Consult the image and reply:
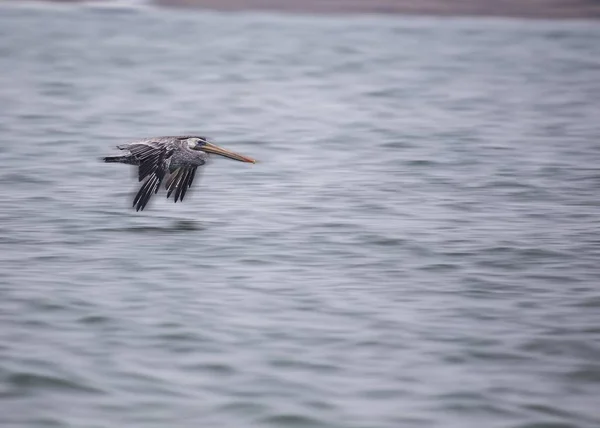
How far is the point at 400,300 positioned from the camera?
10000mm

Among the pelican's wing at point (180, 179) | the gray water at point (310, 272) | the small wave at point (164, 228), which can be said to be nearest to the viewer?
the gray water at point (310, 272)

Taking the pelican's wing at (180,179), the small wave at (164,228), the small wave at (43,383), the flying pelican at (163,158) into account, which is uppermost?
the flying pelican at (163,158)

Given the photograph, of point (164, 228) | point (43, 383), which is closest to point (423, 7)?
point (164, 228)

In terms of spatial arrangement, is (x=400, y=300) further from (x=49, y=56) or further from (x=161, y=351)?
(x=49, y=56)

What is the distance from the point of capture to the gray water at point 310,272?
7.77 metres

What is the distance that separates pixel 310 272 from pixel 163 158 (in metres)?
2.29

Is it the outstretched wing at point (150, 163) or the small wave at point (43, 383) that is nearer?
A: the small wave at point (43, 383)

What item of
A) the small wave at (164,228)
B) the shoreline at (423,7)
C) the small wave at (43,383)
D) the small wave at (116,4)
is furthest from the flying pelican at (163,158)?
the small wave at (116,4)

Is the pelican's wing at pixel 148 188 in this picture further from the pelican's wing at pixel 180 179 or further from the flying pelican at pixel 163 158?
the pelican's wing at pixel 180 179

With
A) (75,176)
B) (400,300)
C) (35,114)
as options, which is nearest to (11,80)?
(35,114)

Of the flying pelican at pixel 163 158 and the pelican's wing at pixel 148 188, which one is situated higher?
the flying pelican at pixel 163 158

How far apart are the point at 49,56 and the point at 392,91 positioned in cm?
1359

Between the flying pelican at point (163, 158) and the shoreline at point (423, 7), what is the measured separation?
4481 centimetres

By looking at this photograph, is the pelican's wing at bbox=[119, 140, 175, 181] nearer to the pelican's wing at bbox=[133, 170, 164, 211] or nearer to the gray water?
the pelican's wing at bbox=[133, 170, 164, 211]
